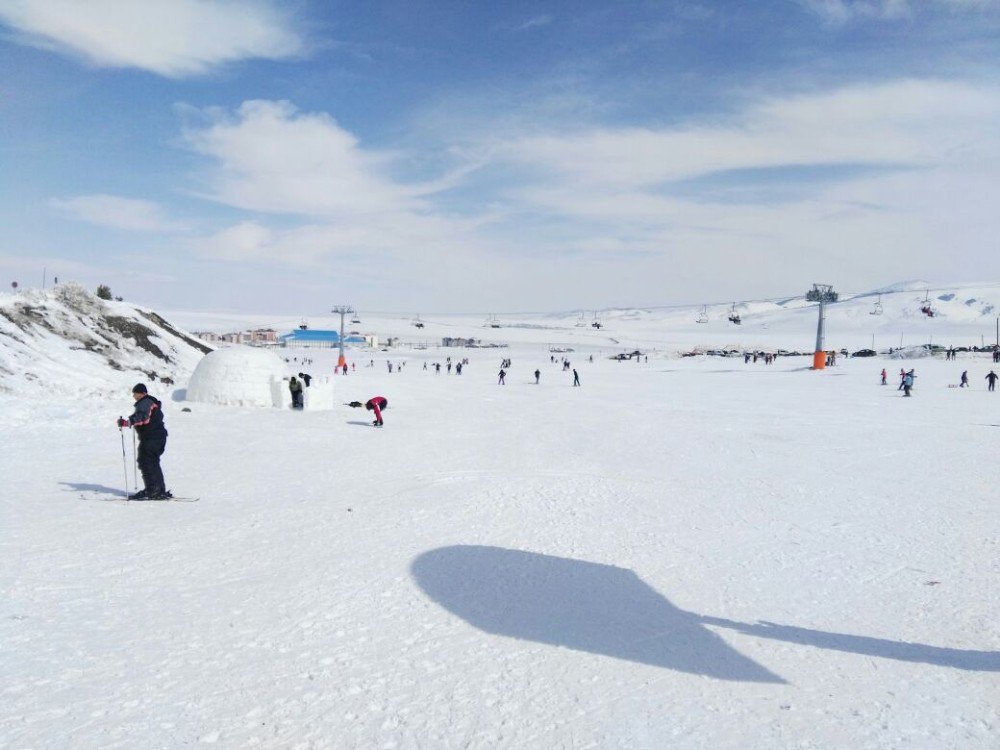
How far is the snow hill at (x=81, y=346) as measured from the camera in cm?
2050

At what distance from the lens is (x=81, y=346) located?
2511 centimetres

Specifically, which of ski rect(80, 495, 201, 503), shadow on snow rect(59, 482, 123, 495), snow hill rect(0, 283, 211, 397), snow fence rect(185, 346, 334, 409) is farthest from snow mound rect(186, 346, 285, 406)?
ski rect(80, 495, 201, 503)

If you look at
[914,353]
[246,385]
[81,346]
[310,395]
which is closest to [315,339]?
[914,353]

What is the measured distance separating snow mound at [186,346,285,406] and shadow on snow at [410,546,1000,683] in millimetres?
15081

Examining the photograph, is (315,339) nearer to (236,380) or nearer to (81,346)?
(81,346)

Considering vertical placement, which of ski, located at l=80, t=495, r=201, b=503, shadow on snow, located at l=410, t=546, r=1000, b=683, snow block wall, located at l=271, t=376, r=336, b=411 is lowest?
shadow on snow, located at l=410, t=546, r=1000, b=683

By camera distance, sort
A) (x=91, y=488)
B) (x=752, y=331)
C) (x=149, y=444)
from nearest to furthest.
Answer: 1. (x=149, y=444)
2. (x=91, y=488)
3. (x=752, y=331)

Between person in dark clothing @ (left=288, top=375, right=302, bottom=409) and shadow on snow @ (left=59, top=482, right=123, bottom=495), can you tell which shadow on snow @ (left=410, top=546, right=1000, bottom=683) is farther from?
person in dark clothing @ (left=288, top=375, right=302, bottom=409)

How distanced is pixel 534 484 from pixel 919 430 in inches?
500

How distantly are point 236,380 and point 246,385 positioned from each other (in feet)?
1.16

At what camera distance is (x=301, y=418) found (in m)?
17.6

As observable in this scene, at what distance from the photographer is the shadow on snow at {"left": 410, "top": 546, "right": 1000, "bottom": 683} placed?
4.41 meters

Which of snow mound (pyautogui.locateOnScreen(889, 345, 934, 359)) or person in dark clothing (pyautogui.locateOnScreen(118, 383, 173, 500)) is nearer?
person in dark clothing (pyautogui.locateOnScreen(118, 383, 173, 500))

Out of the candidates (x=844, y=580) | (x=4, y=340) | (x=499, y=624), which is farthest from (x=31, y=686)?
(x=4, y=340)
